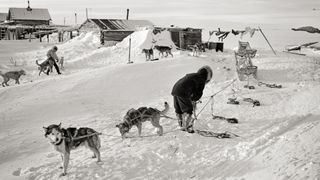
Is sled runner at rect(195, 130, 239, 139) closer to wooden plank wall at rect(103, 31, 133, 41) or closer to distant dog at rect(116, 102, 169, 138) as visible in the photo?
distant dog at rect(116, 102, 169, 138)

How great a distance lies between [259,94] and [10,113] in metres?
7.62

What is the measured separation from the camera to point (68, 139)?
593 centimetres

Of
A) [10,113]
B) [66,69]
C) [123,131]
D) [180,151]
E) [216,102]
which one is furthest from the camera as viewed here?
[66,69]

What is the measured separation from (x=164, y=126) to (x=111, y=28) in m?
21.8

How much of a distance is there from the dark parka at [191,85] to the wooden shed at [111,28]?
21.0 meters

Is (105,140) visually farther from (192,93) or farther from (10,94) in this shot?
(10,94)

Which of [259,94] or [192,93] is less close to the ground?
[192,93]

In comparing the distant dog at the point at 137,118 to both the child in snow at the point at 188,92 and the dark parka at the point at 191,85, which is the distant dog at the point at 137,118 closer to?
the child in snow at the point at 188,92

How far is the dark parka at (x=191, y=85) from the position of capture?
25.3ft

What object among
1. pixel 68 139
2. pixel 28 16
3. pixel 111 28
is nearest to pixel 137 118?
pixel 68 139

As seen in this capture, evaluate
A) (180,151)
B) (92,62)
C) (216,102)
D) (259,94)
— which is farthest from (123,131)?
(92,62)

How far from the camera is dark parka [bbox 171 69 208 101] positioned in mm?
7719

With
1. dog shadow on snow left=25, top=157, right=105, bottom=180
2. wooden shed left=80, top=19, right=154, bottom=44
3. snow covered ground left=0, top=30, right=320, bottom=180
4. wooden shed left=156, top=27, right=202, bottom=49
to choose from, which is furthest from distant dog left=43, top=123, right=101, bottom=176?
wooden shed left=80, top=19, right=154, bottom=44

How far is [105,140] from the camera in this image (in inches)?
298
